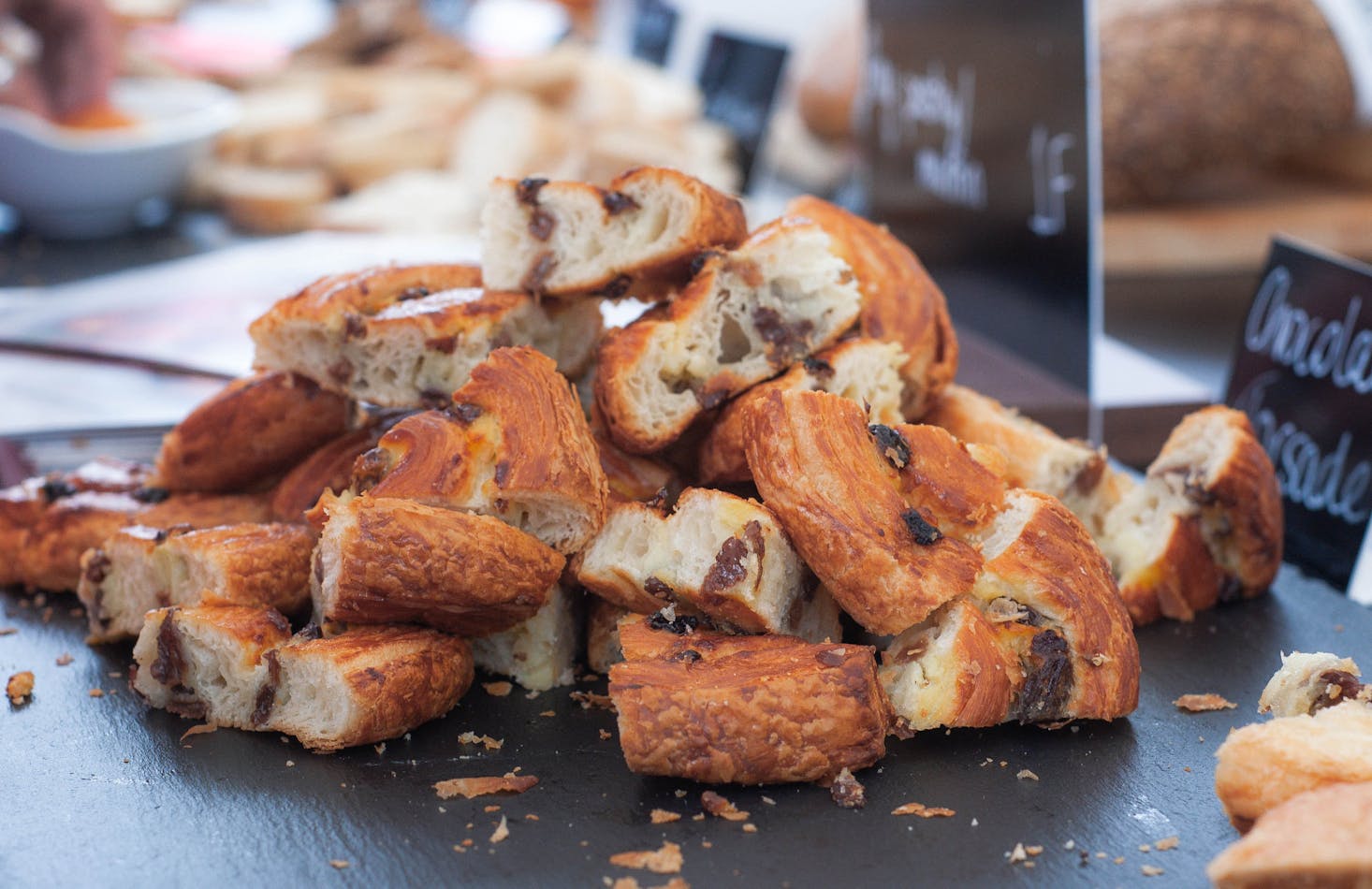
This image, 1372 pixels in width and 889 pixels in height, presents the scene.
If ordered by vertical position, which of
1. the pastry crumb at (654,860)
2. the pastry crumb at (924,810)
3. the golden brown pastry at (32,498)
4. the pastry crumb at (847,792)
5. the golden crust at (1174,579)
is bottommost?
the golden brown pastry at (32,498)

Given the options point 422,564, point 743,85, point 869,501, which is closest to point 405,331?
point 422,564

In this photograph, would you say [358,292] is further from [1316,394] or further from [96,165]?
[96,165]

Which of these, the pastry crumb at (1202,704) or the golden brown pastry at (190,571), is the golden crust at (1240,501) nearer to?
the pastry crumb at (1202,704)

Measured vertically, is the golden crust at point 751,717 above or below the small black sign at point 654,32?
below

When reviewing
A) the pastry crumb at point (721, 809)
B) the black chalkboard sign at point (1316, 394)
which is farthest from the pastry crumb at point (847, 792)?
the black chalkboard sign at point (1316, 394)

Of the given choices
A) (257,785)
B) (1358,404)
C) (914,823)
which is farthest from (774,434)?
(1358,404)

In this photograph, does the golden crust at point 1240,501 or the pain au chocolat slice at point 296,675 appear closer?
the pain au chocolat slice at point 296,675

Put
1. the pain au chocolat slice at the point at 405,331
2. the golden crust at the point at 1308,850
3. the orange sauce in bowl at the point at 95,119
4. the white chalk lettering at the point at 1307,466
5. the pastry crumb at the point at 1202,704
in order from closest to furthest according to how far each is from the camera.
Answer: the golden crust at the point at 1308,850 → the pastry crumb at the point at 1202,704 → the pain au chocolat slice at the point at 405,331 → the white chalk lettering at the point at 1307,466 → the orange sauce in bowl at the point at 95,119

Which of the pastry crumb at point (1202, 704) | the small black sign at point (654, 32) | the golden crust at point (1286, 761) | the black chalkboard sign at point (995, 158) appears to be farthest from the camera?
the small black sign at point (654, 32)
